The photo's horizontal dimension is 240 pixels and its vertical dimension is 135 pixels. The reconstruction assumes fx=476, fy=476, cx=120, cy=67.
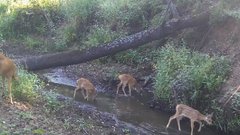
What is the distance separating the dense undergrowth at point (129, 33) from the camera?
13.5 meters

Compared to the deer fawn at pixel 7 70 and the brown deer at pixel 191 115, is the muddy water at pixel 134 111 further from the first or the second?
the deer fawn at pixel 7 70

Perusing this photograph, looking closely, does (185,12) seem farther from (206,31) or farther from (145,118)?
(145,118)

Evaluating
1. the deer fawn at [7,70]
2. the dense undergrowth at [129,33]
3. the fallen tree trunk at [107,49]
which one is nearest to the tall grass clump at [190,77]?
the dense undergrowth at [129,33]

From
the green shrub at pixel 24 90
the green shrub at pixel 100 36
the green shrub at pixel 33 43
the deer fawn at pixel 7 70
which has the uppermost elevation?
the green shrub at pixel 100 36

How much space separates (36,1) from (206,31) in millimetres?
11054

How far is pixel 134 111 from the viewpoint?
14.5 meters

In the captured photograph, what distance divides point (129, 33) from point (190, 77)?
705cm

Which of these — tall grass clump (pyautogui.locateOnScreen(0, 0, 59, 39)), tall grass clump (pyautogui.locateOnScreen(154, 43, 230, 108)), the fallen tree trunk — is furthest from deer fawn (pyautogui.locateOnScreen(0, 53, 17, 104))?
tall grass clump (pyautogui.locateOnScreen(0, 0, 59, 39))

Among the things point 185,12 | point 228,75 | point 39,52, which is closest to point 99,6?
point 39,52

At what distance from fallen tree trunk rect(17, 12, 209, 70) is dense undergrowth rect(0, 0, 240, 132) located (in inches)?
21.7

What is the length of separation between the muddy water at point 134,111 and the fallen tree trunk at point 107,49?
1022mm

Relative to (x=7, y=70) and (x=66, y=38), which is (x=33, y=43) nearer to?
(x=66, y=38)

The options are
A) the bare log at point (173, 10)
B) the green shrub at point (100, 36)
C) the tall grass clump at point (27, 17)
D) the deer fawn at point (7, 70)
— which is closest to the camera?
the deer fawn at point (7, 70)

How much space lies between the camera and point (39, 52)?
882 inches
